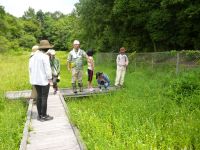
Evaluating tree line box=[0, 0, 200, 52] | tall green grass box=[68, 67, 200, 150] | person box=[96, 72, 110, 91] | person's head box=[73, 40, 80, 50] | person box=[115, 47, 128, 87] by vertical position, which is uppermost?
tree line box=[0, 0, 200, 52]

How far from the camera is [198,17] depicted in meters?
22.4

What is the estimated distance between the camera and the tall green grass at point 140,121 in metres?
6.44

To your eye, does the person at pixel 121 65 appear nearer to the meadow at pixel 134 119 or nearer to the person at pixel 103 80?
the person at pixel 103 80

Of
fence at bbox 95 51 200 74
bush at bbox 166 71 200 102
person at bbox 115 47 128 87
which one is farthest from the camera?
fence at bbox 95 51 200 74

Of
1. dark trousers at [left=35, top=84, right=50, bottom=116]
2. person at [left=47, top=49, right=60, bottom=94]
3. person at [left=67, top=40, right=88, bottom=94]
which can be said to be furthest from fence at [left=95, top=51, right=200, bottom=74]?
dark trousers at [left=35, top=84, right=50, bottom=116]

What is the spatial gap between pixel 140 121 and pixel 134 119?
0.86ft

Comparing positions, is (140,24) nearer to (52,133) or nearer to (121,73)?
(121,73)

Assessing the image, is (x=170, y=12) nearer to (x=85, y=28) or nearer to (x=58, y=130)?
(x=85, y=28)

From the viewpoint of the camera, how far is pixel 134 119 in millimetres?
8055

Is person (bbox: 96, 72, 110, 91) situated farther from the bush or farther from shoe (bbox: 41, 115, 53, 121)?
shoe (bbox: 41, 115, 53, 121)

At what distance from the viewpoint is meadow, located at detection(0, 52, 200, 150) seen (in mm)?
6504

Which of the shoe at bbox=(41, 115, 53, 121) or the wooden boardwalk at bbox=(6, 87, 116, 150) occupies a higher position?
the shoe at bbox=(41, 115, 53, 121)

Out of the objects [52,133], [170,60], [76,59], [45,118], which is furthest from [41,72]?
[170,60]

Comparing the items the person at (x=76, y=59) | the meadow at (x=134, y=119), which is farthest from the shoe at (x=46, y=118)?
the person at (x=76, y=59)
